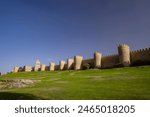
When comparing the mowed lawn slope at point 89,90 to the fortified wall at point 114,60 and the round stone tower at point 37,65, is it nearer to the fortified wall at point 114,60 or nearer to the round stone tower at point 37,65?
the fortified wall at point 114,60

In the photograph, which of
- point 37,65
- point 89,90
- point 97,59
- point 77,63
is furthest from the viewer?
point 37,65

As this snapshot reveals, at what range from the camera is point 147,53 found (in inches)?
2056

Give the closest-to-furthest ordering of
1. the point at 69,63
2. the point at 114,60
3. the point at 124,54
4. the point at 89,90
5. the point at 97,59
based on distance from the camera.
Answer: the point at 89,90
the point at 124,54
the point at 114,60
the point at 97,59
the point at 69,63

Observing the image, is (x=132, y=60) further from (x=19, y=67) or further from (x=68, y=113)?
(x=19, y=67)

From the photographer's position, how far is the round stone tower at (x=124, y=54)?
5470 cm

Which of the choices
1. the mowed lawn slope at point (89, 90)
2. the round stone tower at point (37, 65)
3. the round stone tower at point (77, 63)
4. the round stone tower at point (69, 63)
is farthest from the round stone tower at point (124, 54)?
the round stone tower at point (37, 65)

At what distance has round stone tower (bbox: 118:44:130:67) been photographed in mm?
54697

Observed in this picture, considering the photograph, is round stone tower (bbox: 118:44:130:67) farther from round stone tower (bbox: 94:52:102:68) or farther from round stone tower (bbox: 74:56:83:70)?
round stone tower (bbox: 74:56:83:70)

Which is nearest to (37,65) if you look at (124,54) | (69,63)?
(69,63)

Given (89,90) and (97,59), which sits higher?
(97,59)

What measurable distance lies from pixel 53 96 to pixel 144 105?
6.13 metres

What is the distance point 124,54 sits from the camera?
2189 inches

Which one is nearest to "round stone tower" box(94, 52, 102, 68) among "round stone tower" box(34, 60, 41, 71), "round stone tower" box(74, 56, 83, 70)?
"round stone tower" box(74, 56, 83, 70)

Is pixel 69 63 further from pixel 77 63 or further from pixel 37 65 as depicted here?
pixel 37 65
